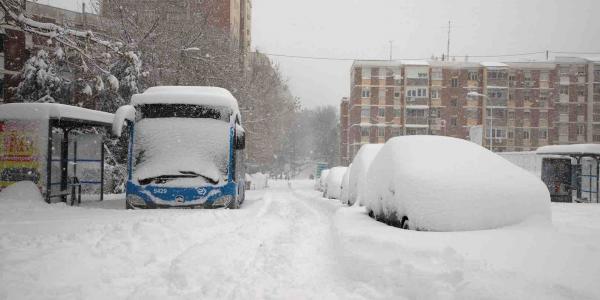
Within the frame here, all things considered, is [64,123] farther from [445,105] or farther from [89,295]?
[445,105]

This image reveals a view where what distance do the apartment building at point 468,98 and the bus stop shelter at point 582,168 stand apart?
1609 inches

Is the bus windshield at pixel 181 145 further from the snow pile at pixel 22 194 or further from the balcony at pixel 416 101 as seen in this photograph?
the balcony at pixel 416 101

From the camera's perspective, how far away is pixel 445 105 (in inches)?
2419

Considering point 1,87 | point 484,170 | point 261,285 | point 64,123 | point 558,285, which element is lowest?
point 261,285

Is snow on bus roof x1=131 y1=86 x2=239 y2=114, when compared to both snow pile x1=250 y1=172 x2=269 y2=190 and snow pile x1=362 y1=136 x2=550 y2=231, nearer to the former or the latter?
snow pile x1=362 y1=136 x2=550 y2=231

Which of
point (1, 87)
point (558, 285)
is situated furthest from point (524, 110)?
point (558, 285)

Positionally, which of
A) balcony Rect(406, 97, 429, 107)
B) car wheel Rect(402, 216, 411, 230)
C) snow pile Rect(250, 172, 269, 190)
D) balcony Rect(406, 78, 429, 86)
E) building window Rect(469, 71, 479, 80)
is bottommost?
snow pile Rect(250, 172, 269, 190)

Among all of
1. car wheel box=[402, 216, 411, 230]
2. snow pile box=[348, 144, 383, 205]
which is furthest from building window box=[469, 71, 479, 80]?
car wheel box=[402, 216, 411, 230]

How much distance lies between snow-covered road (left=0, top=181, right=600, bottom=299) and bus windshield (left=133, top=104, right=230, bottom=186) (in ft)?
9.06

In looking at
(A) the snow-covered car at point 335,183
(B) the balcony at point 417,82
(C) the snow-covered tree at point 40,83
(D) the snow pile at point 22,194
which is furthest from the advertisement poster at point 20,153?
(B) the balcony at point 417,82

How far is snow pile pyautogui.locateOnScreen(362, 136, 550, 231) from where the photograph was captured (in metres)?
5.66

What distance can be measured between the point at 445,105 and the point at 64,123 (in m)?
56.5

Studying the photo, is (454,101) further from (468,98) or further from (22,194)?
(22,194)

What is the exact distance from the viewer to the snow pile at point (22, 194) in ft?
32.7
